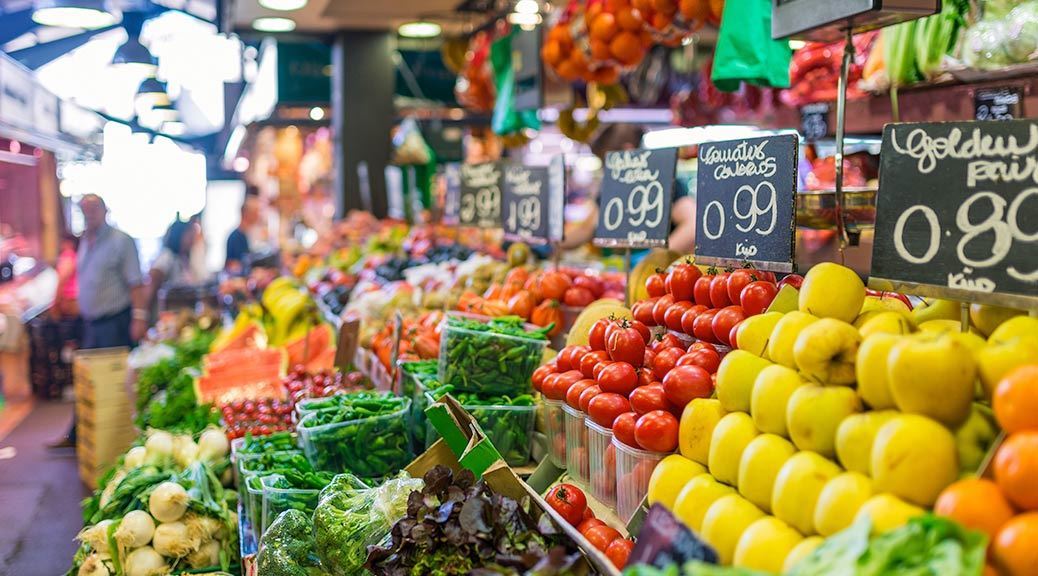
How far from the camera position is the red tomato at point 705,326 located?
95.2 inches

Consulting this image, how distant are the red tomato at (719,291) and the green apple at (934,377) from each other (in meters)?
0.95

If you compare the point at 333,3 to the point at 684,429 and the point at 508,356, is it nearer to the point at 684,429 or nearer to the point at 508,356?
the point at 508,356

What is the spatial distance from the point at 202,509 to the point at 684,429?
213cm

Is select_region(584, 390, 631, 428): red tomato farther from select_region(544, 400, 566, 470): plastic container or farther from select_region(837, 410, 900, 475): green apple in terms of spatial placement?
select_region(837, 410, 900, 475): green apple

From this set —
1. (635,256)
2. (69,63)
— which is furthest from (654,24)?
(69,63)

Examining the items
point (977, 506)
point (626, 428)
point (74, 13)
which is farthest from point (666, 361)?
point (74, 13)

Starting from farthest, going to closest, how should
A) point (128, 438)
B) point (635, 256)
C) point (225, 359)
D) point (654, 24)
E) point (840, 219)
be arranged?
point (635, 256)
point (128, 438)
point (225, 359)
point (654, 24)
point (840, 219)

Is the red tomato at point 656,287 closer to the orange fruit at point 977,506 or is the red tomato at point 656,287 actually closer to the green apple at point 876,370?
the green apple at point 876,370

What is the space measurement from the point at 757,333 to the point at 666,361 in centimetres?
34

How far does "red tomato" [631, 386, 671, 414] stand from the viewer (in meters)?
2.21

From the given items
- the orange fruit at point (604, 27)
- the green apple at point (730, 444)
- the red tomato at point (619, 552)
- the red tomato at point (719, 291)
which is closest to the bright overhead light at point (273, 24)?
the orange fruit at point (604, 27)

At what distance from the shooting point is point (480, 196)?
18.7 ft

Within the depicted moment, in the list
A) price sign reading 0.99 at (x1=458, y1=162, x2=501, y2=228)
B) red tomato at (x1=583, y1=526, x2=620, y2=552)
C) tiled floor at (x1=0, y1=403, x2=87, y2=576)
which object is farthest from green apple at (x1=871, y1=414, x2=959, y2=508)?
tiled floor at (x1=0, y1=403, x2=87, y2=576)

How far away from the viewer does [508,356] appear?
314 centimetres
